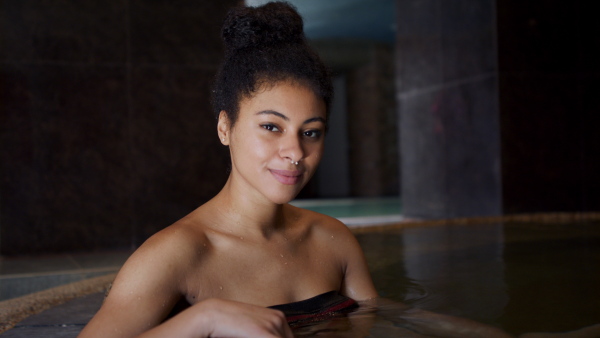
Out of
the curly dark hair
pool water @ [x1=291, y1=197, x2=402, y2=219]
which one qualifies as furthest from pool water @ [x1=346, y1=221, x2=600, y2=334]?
pool water @ [x1=291, y1=197, x2=402, y2=219]

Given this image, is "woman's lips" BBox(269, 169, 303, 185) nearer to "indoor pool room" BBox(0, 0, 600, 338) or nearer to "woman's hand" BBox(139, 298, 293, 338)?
"indoor pool room" BBox(0, 0, 600, 338)

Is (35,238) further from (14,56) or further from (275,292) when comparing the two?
(275,292)

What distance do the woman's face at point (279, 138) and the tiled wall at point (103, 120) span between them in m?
3.59

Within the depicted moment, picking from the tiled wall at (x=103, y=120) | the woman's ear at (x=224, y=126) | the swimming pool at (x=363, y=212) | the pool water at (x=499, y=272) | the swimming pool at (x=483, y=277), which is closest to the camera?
the woman's ear at (x=224, y=126)

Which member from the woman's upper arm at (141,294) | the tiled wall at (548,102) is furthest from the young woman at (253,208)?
the tiled wall at (548,102)

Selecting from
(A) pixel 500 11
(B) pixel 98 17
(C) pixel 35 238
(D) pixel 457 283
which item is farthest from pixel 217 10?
(D) pixel 457 283

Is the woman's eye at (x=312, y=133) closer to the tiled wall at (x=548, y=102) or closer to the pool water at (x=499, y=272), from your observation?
the pool water at (x=499, y=272)

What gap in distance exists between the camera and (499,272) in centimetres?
253

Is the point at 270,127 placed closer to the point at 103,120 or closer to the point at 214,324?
the point at 214,324

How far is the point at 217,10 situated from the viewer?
16.9ft

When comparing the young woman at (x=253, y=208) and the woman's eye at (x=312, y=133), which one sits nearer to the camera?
the young woman at (x=253, y=208)

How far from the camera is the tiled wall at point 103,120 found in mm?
4699

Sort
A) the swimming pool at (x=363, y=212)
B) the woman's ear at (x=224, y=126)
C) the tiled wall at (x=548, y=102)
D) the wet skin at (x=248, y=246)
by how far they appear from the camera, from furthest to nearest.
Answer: the swimming pool at (x=363, y=212) → the tiled wall at (x=548, y=102) → the woman's ear at (x=224, y=126) → the wet skin at (x=248, y=246)

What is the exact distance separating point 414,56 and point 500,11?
5.21ft
